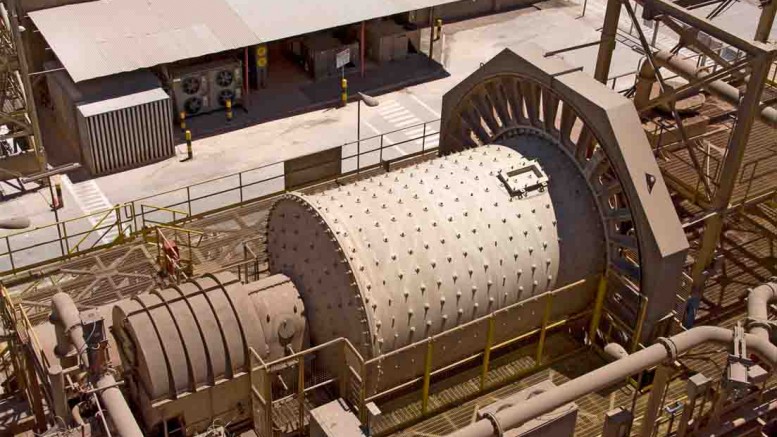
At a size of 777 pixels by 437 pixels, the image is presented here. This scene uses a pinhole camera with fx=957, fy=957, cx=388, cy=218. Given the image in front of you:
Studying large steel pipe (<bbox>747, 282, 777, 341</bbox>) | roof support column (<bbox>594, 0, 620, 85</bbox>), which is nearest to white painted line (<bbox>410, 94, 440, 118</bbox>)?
roof support column (<bbox>594, 0, 620, 85</bbox>)

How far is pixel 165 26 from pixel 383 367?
26.3 metres

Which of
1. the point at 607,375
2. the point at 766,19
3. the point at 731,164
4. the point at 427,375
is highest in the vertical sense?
the point at 766,19

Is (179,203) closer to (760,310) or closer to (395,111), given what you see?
(395,111)

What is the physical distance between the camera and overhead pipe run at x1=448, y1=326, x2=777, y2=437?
16.5m

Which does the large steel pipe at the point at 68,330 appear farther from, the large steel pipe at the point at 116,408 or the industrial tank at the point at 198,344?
the industrial tank at the point at 198,344

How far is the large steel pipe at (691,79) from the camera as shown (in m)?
26.3

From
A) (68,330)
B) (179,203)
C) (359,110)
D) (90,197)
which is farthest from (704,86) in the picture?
(90,197)

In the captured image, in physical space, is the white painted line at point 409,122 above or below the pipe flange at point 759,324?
below

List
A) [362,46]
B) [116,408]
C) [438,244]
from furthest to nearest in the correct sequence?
[362,46], [438,244], [116,408]

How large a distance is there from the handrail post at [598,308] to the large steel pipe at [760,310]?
329 centimetres

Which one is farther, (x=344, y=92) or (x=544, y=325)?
(x=344, y=92)

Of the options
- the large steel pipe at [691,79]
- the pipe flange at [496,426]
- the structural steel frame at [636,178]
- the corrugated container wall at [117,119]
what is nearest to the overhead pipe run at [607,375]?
the pipe flange at [496,426]

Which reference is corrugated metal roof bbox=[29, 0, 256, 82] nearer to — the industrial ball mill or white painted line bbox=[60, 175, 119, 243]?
white painted line bbox=[60, 175, 119, 243]

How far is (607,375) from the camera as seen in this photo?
17.8m
